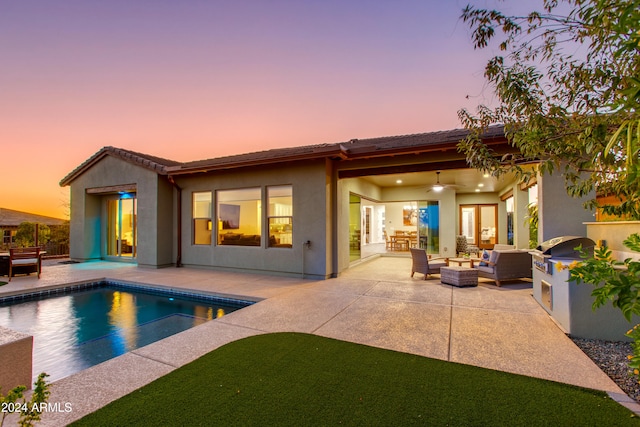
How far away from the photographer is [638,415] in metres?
2.30

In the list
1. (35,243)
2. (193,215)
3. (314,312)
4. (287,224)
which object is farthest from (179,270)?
(35,243)

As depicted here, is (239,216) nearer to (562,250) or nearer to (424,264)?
(424,264)

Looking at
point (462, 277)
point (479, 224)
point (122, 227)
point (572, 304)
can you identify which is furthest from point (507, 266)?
point (122, 227)

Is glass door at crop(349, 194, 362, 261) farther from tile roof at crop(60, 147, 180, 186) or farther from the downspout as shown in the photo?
tile roof at crop(60, 147, 180, 186)

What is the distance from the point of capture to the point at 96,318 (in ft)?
18.7

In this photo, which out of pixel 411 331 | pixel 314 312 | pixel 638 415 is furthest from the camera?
pixel 314 312

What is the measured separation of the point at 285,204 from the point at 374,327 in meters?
5.37

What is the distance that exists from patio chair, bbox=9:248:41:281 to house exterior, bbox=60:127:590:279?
2.71 meters

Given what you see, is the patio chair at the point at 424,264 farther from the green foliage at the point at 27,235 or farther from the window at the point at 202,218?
the green foliage at the point at 27,235

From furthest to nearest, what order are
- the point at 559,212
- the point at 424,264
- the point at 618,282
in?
the point at 424,264, the point at 559,212, the point at 618,282

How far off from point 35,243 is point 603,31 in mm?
18126

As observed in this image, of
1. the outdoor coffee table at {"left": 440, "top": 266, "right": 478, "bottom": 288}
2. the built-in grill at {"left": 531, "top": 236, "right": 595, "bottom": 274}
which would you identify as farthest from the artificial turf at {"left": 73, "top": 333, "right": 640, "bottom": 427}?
the outdoor coffee table at {"left": 440, "top": 266, "right": 478, "bottom": 288}

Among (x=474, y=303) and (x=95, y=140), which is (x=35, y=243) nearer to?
(x=95, y=140)

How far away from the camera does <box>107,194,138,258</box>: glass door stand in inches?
482
